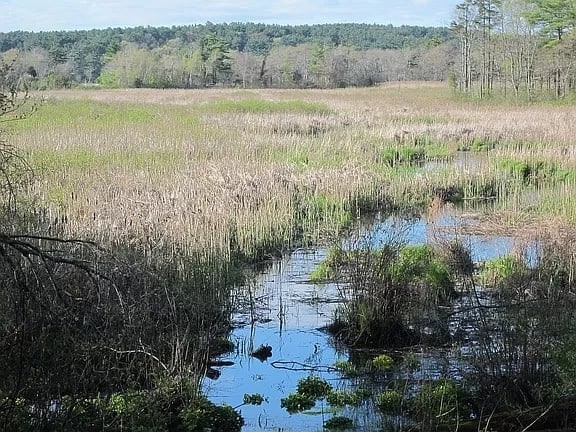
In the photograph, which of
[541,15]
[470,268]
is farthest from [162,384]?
[541,15]

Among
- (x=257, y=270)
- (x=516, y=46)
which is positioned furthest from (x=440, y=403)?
(x=516, y=46)

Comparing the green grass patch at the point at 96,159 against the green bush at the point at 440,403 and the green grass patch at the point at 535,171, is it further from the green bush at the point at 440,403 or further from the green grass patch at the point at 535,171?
the green bush at the point at 440,403

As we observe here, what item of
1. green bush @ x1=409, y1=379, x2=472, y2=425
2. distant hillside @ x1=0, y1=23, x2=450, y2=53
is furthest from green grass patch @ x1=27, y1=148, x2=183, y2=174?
distant hillside @ x1=0, y1=23, x2=450, y2=53

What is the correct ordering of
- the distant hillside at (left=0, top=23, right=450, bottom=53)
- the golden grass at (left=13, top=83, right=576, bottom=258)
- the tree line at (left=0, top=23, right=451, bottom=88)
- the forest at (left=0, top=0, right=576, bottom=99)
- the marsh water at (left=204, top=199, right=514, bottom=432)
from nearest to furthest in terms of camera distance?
1. the marsh water at (left=204, top=199, right=514, bottom=432)
2. the golden grass at (left=13, top=83, right=576, bottom=258)
3. the forest at (left=0, top=0, right=576, bottom=99)
4. the tree line at (left=0, top=23, right=451, bottom=88)
5. the distant hillside at (left=0, top=23, right=450, bottom=53)

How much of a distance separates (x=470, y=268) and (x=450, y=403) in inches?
171

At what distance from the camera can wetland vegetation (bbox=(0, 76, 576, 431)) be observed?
5.62 m

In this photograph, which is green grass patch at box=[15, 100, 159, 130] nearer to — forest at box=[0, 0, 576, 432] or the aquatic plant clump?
forest at box=[0, 0, 576, 432]

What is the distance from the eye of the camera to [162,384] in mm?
6016

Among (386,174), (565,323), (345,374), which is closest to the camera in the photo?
(565,323)

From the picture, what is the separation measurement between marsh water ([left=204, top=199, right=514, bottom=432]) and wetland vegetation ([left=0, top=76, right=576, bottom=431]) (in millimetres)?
78

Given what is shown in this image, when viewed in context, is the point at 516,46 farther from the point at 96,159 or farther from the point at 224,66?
the point at 224,66

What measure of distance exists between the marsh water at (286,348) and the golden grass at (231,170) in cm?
82

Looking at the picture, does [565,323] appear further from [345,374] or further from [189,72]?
[189,72]

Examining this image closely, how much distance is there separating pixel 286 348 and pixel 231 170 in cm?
765
